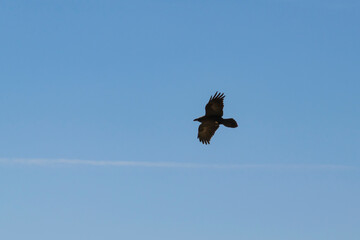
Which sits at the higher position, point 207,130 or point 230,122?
point 207,130

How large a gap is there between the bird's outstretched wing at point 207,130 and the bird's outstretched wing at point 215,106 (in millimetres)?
887

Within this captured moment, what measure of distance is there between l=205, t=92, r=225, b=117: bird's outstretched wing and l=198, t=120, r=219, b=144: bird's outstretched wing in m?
0.89

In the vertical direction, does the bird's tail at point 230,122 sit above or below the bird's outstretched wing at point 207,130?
below

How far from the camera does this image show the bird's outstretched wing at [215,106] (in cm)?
4803

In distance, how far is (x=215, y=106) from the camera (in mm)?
48281

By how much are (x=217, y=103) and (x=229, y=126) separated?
1.73 m

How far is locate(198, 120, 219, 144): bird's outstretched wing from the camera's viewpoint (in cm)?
4981

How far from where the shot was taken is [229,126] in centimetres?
4847

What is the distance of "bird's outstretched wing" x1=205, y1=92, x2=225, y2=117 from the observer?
4803 cm

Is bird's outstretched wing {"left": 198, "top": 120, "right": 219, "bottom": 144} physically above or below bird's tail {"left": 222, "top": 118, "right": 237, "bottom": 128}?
above

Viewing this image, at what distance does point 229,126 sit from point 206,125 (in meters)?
2.53

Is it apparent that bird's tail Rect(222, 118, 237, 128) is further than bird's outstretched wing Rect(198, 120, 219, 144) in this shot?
A: No

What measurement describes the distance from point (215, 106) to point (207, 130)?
10.9 ft

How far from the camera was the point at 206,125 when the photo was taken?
5056cm
